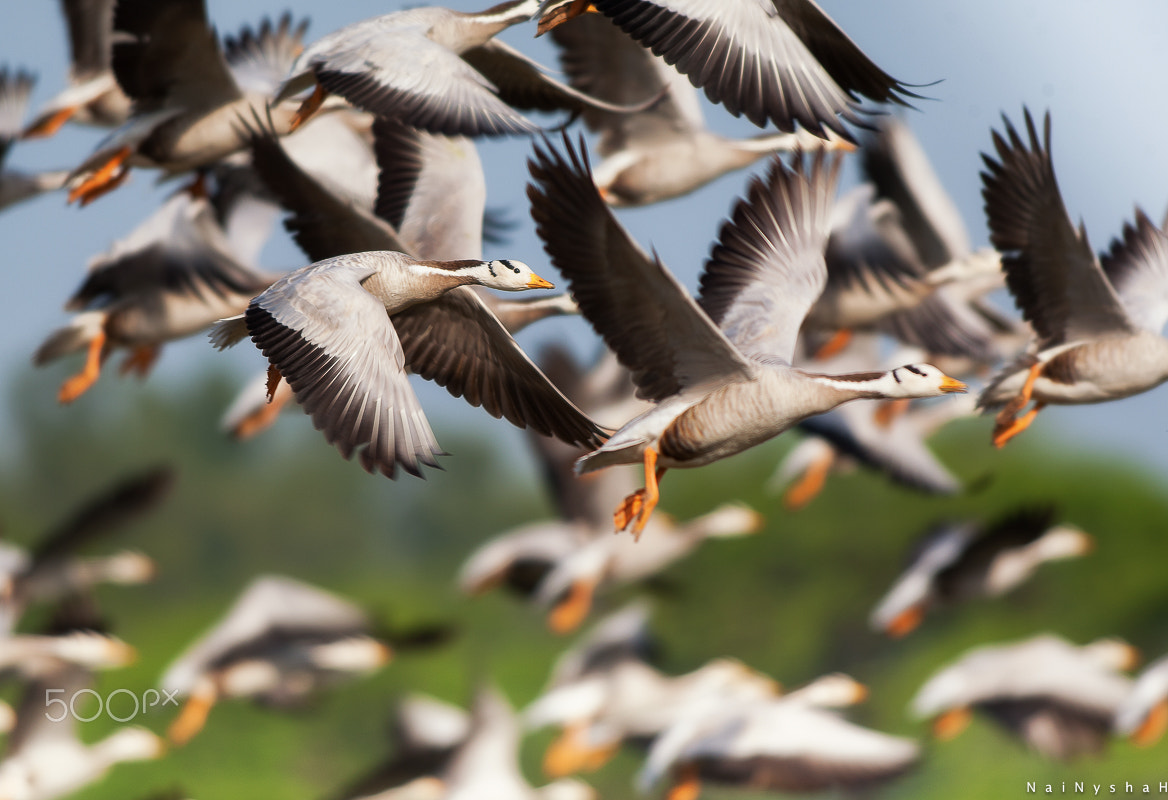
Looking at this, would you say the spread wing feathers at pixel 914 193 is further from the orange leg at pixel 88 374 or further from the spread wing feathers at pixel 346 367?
the spread wing feathers at pixel 346 367

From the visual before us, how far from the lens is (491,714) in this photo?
33.9 feet

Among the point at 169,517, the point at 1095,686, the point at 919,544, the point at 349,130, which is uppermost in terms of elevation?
the point at 349,130

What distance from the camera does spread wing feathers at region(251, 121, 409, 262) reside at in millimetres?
5352

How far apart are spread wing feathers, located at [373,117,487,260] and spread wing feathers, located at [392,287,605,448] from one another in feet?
3.88

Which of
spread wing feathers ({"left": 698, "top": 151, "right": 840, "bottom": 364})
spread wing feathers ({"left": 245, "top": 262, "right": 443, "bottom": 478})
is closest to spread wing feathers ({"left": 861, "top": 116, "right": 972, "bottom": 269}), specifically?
spread wing feathers ({"left": 698, "top": 151, "right": 840, "bottom": 364})

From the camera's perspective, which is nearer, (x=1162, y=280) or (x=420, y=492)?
(x=1162, y=280)

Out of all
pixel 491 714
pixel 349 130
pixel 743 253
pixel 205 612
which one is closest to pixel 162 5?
pixel 349 130

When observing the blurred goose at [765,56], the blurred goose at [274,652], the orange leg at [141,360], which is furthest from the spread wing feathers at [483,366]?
the blurred goose at [274,652]

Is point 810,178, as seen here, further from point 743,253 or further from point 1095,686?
point 1095,686

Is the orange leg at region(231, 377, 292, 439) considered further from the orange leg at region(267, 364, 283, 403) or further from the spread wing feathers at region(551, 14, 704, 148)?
the orange leg at region(267, 364, 283, 403)

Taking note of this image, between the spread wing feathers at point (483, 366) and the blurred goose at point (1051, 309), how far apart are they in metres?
2.03

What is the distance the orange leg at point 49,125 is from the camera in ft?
25.9

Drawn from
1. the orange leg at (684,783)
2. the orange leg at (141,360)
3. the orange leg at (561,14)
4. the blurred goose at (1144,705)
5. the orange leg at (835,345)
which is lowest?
the blurred goose at (1144,705)

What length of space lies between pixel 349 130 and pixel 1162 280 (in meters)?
4.24
